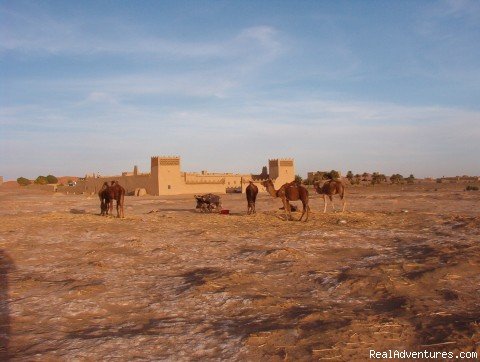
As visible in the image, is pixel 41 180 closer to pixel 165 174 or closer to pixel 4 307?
pixel 165 174

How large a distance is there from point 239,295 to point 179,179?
135ft

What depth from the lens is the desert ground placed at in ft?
14.9

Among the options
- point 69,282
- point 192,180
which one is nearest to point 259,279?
point 69,282

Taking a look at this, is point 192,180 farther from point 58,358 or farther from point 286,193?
point 58,358

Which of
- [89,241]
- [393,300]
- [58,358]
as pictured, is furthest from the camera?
[89,241]

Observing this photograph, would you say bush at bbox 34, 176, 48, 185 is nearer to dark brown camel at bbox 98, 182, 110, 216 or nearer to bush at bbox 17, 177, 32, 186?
bush at bbox 17, 177, 32, 186

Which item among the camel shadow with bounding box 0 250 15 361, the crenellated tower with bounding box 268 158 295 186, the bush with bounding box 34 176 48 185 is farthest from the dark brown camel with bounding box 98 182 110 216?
the bush with bounding box 34 176 48 185

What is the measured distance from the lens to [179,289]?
6848mm

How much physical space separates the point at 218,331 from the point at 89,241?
24.1 ft

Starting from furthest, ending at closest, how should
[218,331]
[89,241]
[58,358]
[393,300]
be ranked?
[89,241]
[393,300]
[218,331]
[58,358]

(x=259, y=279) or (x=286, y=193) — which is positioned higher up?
(x=286, y=193)

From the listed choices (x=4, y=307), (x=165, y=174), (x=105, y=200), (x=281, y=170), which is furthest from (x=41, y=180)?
(x=4, y=307)

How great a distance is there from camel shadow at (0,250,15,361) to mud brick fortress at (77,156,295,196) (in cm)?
3643

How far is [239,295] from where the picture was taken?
253 inches
